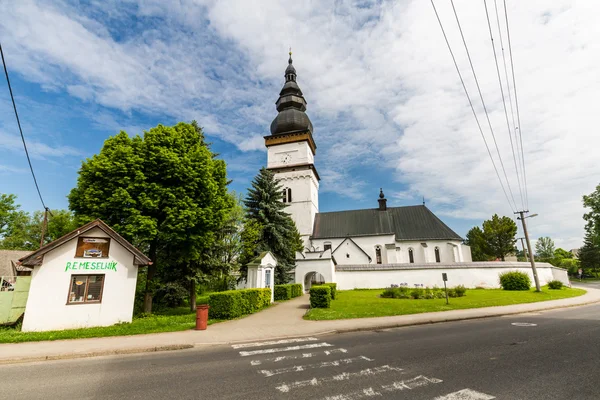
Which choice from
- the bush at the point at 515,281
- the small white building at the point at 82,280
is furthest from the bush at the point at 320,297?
the bush at the point at 515,281

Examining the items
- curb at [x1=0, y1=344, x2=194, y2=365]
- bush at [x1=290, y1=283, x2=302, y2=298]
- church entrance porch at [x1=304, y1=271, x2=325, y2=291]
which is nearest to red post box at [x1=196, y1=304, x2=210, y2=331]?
curb at [x1=0, y1=344, x2=194, y2=365]

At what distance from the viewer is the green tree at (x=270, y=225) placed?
25550 mm

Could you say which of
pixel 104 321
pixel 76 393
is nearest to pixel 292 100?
pixel 104 321

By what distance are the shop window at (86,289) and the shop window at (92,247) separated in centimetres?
98

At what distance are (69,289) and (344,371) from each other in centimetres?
1262

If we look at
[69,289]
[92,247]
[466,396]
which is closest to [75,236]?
[92,247]

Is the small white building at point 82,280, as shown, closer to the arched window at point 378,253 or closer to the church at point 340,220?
the church at point 340,220

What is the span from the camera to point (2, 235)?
121ft

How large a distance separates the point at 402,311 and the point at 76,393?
1343 cm

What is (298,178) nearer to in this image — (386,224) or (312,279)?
(386,224)

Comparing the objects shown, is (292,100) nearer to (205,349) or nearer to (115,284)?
(115,284)

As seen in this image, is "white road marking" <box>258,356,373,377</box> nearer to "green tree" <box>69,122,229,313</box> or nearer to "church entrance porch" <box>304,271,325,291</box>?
"green tree" <box>69,122,229,313</box>

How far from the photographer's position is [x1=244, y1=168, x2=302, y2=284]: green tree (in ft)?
83.8

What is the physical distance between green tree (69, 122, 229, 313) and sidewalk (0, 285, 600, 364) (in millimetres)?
5661
